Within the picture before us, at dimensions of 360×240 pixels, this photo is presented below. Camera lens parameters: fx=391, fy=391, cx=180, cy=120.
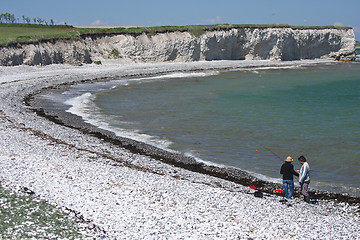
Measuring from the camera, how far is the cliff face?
51.0 meters

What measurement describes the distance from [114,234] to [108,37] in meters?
57.3

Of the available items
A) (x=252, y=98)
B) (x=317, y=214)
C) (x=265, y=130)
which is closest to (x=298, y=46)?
(x=252, y=98)

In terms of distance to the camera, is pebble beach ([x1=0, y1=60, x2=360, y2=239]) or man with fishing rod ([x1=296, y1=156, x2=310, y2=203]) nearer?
pebble beach ([x1=0, y1=60, x2=360, y2=239])

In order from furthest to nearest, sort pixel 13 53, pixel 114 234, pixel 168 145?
pixel 13 53
pixel 168 145
pixel 114 234

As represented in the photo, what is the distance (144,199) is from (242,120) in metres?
14.9

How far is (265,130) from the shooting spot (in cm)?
2166

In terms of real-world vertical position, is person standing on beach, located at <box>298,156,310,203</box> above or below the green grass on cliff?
below

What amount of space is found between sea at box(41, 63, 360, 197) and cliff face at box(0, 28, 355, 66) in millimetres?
12510

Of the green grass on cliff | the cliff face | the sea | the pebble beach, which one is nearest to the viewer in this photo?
the pebble beach

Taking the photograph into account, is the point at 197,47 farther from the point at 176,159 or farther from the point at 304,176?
the point at 304,176

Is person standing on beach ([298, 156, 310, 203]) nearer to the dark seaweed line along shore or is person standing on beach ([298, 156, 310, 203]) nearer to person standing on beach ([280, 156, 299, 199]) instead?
person standing on beach ([280, 156, 299, 199])

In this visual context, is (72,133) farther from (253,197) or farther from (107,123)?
(253,197)

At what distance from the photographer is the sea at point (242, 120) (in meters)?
16.2

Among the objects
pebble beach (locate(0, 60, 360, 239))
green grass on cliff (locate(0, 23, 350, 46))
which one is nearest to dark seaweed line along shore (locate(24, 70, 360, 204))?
pebble beach (locate(0, 60, 360, 239))
